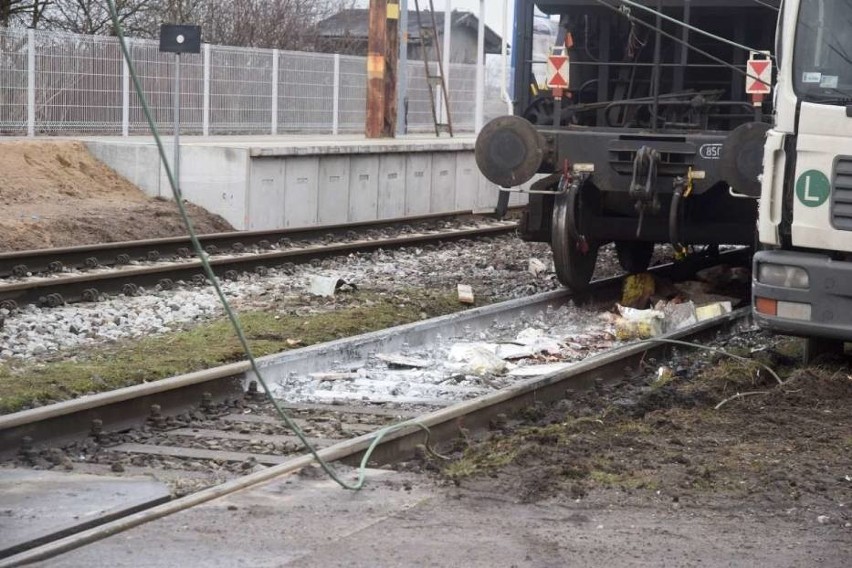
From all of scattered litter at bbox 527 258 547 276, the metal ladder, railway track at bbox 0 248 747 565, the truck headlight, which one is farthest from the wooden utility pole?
the truck headlight

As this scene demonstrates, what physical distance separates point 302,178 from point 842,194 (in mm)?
11623

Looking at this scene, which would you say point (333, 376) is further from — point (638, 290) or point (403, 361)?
point (638, 290)

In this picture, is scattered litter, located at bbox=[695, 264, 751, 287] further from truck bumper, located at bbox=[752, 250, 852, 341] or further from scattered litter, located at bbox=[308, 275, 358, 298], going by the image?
truck bumper, located at bbox=[752, 250, 852, 341]

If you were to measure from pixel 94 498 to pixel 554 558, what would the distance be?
1.88 m

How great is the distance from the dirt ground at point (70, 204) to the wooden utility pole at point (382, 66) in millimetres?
6520

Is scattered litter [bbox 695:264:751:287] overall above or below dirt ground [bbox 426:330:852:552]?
above

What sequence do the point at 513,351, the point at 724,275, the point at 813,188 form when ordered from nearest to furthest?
the point at 813,188 < the point at 513,351 < the point at 724,275

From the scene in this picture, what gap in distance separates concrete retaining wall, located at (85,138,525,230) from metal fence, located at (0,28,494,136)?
124cm

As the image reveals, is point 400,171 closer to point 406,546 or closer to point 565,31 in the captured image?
point 565,31

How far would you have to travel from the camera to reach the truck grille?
7.90m

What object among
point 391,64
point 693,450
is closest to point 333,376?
point 693,450

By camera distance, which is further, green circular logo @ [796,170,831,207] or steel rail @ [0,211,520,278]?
steel rail @ [0,211,520,278]

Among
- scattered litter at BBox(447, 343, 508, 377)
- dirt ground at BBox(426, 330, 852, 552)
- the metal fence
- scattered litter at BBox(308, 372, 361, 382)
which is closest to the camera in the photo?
dirt ground at BBox(426, 330, 852, 552)

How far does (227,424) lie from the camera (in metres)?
7.19
